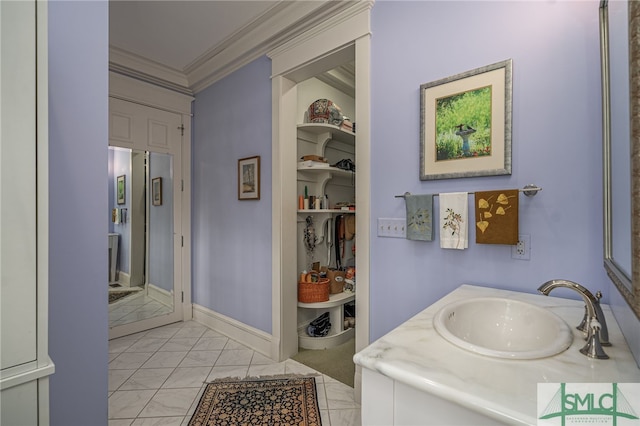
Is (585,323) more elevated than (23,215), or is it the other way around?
(23,215)

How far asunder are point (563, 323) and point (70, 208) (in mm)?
1816

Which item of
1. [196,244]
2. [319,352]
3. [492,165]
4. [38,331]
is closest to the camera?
[38,331]

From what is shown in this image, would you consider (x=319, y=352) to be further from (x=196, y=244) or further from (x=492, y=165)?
(x=492, y=165)

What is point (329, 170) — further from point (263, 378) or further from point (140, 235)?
point (140, 235)

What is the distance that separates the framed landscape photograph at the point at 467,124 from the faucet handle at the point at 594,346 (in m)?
0.85

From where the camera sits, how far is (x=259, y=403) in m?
1.87

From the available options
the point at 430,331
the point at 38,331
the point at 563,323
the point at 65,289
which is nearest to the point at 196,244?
the point at 65,289

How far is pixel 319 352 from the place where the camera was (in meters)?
2.60

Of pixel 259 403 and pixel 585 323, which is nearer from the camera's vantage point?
pixel 585 323

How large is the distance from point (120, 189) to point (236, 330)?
178 centimetres

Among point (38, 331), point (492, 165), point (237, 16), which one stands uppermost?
point (237, 16)

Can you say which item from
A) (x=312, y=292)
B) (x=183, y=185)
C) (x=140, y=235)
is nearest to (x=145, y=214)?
(x=140, y=235)

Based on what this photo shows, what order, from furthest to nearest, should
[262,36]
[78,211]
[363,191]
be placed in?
[262,36], [363,191], [78,211]

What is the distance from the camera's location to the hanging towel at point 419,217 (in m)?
1.63
